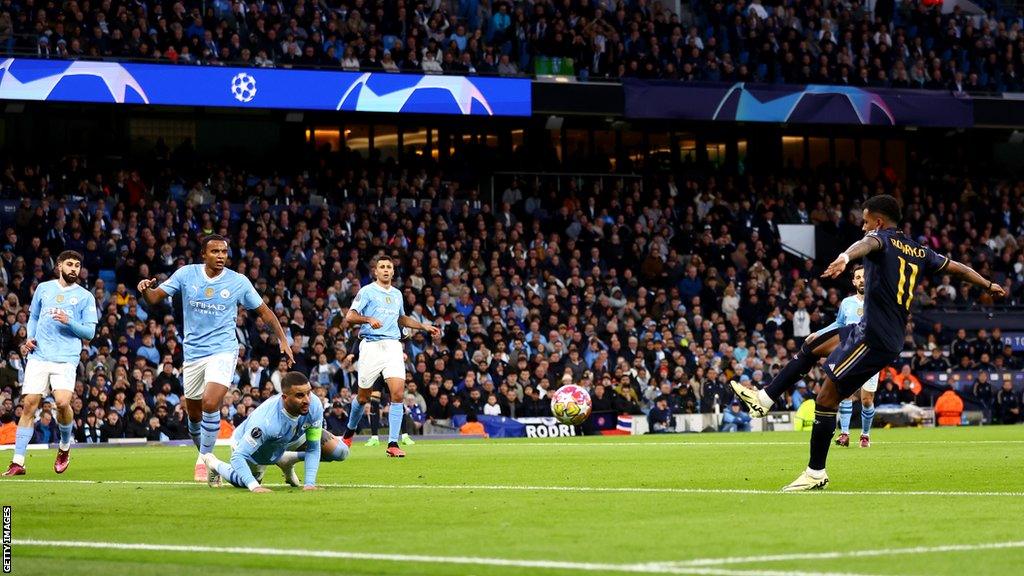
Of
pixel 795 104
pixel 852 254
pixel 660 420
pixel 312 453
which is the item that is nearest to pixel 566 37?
pixel 795 104

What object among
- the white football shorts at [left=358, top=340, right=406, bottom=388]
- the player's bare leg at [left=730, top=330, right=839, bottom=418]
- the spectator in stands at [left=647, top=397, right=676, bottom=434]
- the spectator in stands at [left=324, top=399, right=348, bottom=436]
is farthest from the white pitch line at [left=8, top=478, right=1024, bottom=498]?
the spectator in stands at [left=647, top=397, right=676, bottom=434]

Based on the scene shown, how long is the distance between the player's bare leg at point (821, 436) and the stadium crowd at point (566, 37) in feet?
87.8

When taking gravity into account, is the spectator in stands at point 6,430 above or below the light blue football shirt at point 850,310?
below

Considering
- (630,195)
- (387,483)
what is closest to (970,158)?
(630,195)

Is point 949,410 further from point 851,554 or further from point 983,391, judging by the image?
point 851,554

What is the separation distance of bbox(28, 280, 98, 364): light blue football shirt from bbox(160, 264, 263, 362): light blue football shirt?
1951mm

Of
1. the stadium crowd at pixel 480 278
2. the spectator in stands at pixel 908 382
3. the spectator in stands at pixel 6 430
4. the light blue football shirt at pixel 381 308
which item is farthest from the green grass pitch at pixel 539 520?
the spectator in stands at pixel 908 382

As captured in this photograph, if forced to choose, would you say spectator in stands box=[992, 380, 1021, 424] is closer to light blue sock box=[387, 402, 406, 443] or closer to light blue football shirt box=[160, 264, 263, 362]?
light blue sock box=[387, 402, 406, 443]

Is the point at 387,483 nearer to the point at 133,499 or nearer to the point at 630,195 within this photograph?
the point at 133,499

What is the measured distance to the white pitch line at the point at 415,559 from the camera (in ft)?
24.5

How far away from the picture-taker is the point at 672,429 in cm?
3309

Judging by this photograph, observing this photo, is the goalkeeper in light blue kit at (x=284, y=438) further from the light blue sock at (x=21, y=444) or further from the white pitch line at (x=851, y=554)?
the white pitch line at (x=851, y=554)

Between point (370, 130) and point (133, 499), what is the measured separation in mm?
32278

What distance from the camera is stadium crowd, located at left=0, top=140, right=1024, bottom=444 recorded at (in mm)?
31094
